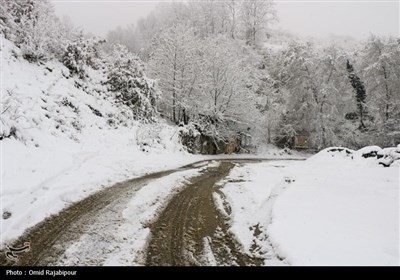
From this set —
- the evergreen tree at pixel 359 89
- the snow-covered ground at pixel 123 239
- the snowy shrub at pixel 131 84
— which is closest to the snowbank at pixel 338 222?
the snow-covered ground at pixel 123 239

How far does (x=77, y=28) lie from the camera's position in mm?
23266

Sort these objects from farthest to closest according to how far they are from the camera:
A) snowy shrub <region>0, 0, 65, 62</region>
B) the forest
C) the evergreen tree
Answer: the evergreen tree < the forest < snowy shrub <region>0, 0, 65, 62</region>

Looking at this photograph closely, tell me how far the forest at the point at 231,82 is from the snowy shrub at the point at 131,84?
0.08 metres

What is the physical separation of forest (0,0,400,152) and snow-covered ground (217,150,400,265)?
14389mm

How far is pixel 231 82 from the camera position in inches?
1259

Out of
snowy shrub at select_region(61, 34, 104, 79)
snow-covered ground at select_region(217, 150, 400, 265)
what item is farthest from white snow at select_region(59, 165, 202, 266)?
snowy shrub at select_region(61, 34, 104, 79)

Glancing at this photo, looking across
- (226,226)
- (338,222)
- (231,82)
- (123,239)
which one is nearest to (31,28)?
(123,239)

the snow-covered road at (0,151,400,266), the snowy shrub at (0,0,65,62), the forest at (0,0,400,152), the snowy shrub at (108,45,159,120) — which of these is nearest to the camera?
the snow-covered road at (0,151,400,266)

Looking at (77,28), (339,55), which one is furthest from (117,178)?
(339,55)

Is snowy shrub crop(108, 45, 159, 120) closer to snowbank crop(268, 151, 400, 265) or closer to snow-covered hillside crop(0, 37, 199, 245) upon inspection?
snow-covered hillside crop(0, 37, 199, 245)

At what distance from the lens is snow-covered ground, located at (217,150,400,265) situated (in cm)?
595

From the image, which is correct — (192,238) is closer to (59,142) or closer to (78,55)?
(59,142)

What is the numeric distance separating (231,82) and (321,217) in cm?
2495
